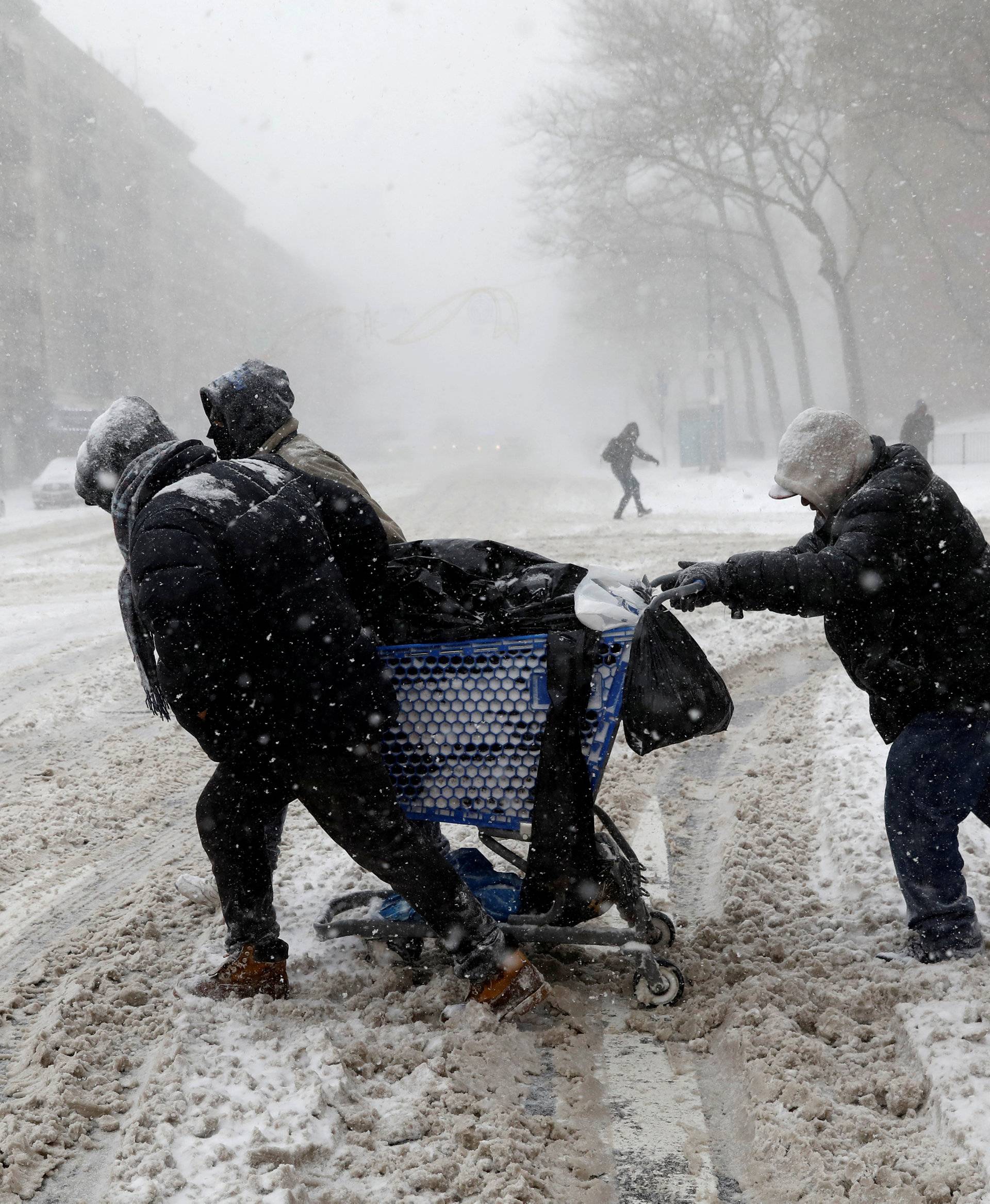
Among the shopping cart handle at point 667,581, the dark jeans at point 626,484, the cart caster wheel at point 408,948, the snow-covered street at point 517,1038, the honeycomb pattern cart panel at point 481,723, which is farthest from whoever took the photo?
the dark jeans at point 626,484

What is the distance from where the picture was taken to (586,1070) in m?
2.85

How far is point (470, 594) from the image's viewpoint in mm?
3166

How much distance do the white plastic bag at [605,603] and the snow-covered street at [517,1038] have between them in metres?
1.17

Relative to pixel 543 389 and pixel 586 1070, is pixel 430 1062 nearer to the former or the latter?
pixel 586 1070

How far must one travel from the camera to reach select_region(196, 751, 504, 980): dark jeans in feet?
9.64

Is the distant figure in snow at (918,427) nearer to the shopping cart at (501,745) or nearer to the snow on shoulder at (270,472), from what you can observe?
the shopping cart at (501,745)

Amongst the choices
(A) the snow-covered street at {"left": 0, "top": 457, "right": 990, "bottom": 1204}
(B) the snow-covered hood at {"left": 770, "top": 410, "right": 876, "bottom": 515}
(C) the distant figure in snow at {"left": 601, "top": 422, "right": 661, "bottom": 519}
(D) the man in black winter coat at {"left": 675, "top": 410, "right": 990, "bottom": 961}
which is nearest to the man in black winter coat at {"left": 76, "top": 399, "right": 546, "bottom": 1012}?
(A) the snow-covered street at {"left": 0, "top": 457, "right": 990, "bottom": 1204}

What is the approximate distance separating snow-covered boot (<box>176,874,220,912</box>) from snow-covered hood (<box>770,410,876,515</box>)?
253 centimetres

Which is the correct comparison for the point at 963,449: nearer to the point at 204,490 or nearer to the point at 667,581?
the point at 667,581

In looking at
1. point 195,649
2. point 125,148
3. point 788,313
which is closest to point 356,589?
point 195,649

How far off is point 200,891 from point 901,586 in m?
2.71

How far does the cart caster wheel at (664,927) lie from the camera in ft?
11.2

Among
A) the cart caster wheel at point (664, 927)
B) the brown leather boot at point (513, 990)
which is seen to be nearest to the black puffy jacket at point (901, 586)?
the cart caster wheel at point (664, 927)

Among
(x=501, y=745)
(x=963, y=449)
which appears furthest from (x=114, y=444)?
(x=963, y=449)
